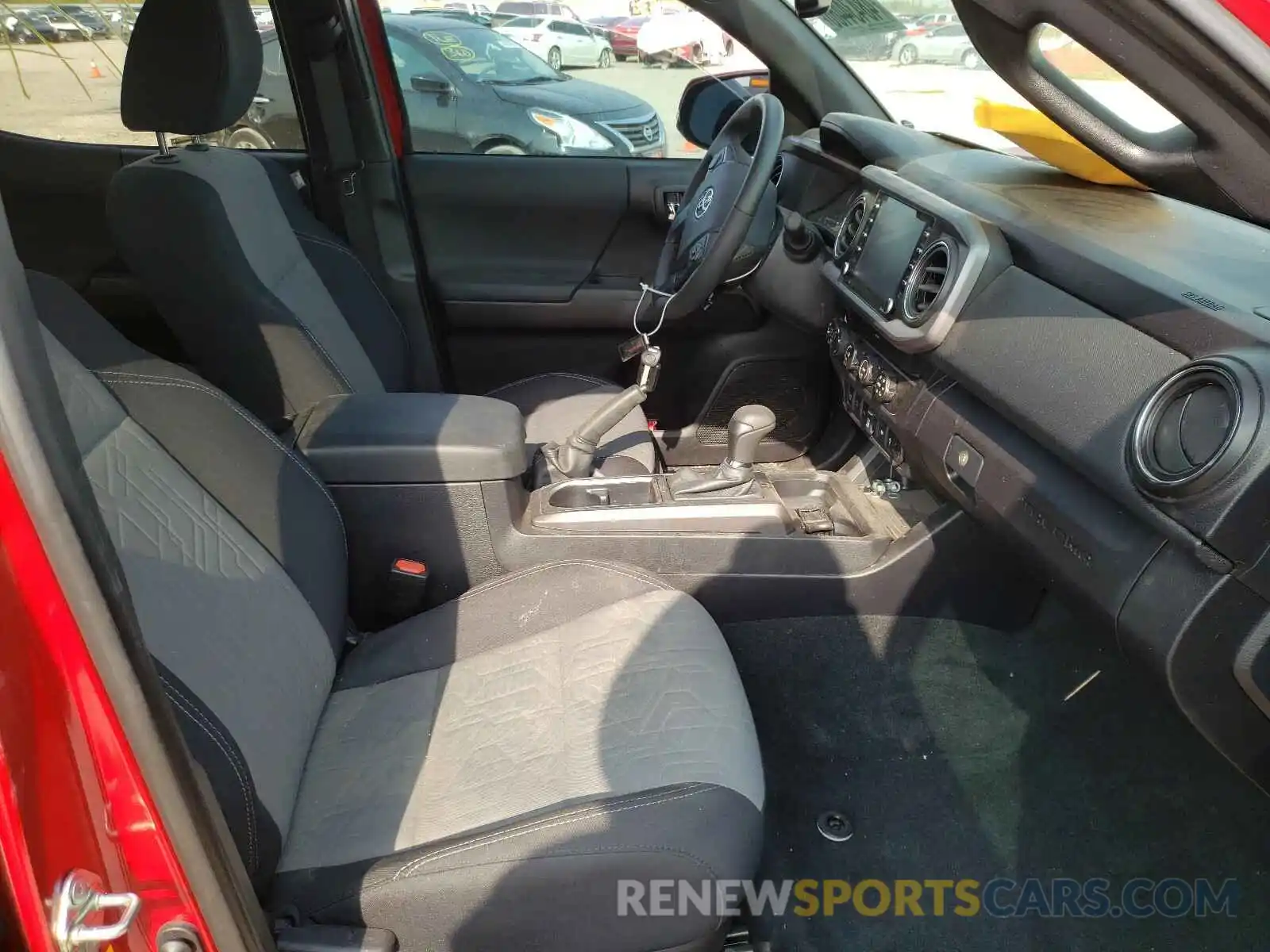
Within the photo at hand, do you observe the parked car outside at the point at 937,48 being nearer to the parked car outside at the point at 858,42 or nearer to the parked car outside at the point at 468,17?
the parked car outside at the point at 858,42

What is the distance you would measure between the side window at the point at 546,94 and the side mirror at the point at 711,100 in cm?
4

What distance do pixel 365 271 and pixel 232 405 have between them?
37.4 inches

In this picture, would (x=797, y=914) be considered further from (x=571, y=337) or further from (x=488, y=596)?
(x=571, y=337)

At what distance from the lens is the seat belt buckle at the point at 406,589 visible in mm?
1521

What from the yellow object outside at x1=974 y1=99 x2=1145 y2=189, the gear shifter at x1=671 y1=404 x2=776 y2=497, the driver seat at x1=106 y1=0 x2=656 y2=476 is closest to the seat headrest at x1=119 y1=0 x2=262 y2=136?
the driver seat at x1=106 y1=0 x2=656 y2=476

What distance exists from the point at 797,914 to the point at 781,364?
4.51ft

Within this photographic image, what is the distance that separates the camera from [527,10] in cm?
249

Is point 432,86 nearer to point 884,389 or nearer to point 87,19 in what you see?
point 87,19

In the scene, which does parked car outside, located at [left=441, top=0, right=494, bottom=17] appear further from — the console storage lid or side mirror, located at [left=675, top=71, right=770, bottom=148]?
the console storage lid

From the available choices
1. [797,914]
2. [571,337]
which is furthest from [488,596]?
[571,337]

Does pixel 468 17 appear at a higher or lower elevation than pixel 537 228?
higher

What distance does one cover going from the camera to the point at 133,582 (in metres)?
0.98

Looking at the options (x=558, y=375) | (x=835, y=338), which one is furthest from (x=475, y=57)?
(x=835, y=338)

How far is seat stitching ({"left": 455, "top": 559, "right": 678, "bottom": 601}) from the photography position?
1.47 metres
